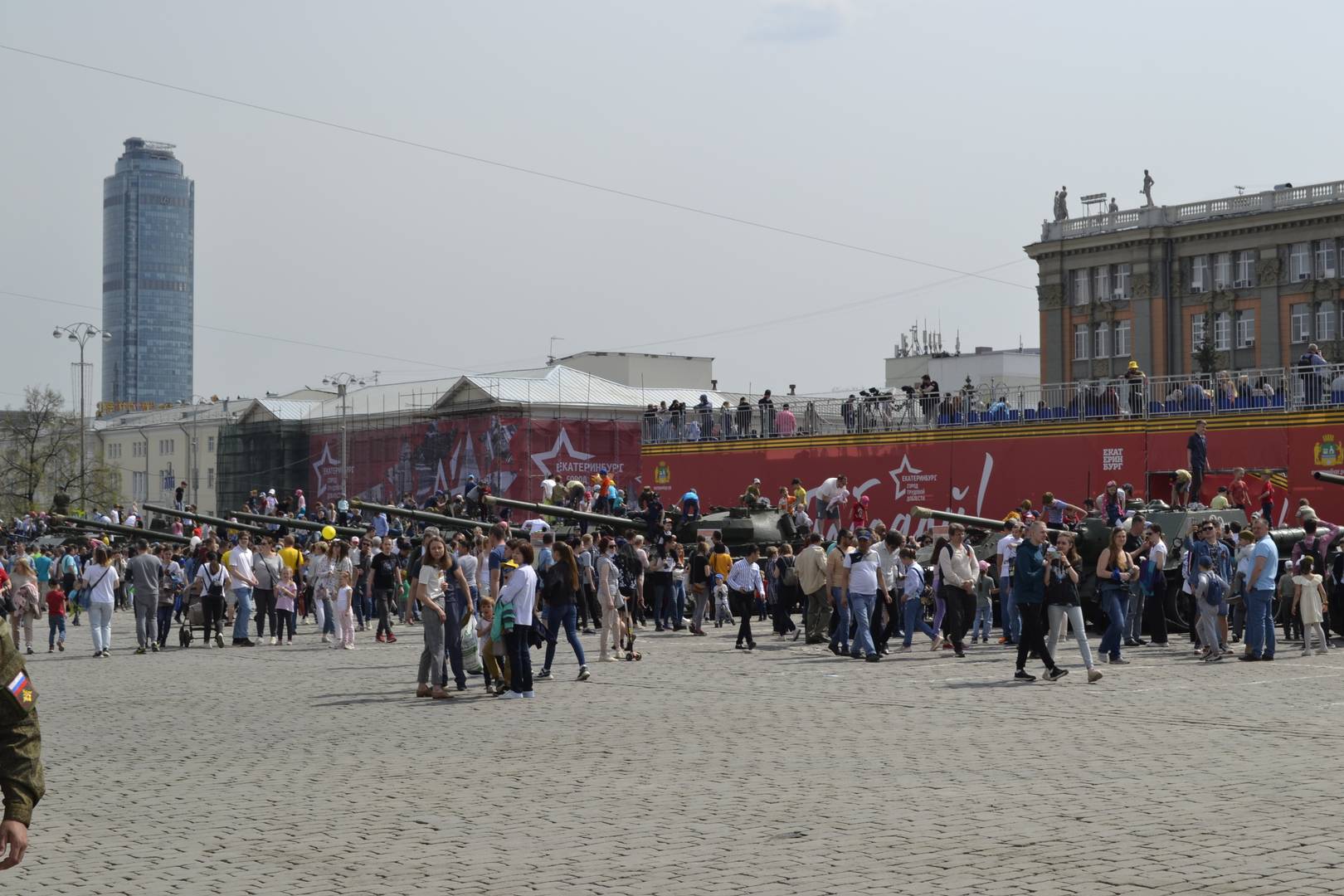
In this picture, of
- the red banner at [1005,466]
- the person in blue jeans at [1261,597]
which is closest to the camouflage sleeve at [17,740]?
the person in blue jeans at [1261,597]

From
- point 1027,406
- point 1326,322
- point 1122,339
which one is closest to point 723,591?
point 1027,406

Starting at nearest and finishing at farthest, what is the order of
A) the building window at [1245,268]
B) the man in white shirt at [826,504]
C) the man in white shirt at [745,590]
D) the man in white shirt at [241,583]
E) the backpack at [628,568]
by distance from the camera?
the man in white shirt at [745,590]
the man in white shirt at [241,583]
the backpack at [628,568]
the man in white shirt at [826,504]
the building window at [1245,268]

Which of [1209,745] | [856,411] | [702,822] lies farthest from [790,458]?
[702,822]

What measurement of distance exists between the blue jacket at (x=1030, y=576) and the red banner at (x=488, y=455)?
49940mm

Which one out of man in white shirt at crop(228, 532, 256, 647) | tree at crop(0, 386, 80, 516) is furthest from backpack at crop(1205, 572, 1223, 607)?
tree at crop(0, 386, 80, 516)

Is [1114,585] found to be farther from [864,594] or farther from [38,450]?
[38,450]

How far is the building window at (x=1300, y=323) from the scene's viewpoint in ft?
274

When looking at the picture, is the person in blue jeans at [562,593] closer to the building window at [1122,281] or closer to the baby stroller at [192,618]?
the baby stroller at [192,618]

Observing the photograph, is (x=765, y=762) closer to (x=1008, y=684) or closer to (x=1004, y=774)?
(x=1004, y=774)

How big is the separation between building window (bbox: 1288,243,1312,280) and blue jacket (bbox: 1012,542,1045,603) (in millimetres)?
70089

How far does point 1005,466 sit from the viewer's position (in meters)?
38.4

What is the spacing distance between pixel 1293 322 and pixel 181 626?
70318 mm

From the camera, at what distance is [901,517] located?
40.4 metres

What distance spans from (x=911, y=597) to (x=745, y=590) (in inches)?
102
